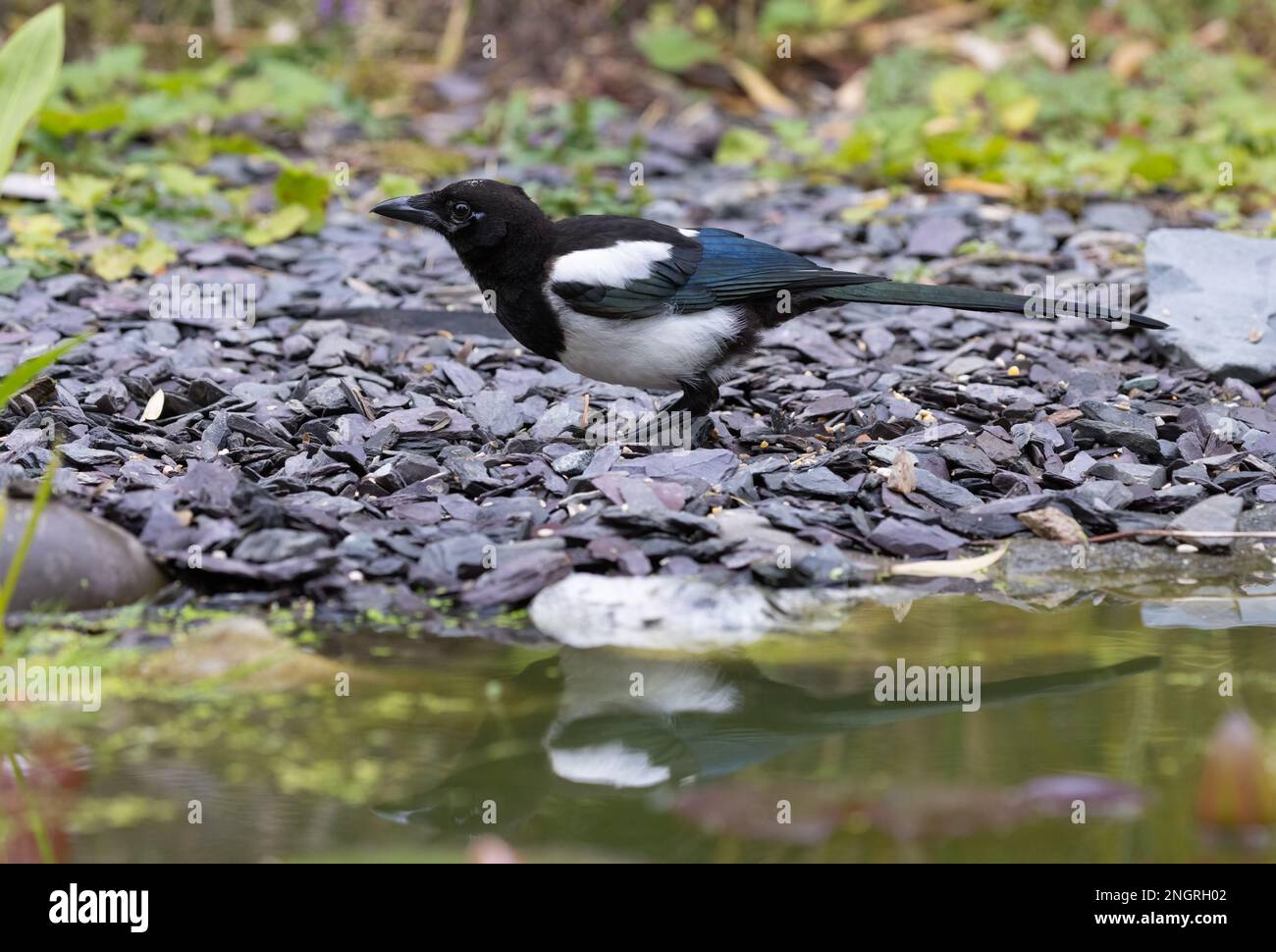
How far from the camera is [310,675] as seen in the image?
3.60 meters

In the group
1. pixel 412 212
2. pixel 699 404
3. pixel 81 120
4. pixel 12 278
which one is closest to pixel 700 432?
pixel 699 404

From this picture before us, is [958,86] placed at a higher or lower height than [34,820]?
higher

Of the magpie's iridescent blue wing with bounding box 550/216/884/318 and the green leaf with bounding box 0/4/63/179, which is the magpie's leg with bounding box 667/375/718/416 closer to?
the magpie's iridescent blue wing with bounding box 550/216/884/318

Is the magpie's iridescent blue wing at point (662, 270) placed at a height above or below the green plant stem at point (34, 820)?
above

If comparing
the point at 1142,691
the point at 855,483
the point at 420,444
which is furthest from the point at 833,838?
the point at 420,444

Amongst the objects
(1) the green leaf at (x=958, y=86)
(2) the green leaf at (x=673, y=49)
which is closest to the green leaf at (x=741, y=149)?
(1) the green leaf at (x=958, y=86)

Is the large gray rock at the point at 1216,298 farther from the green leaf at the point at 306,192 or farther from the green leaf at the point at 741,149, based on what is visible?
the green leaf at the point at 306,192

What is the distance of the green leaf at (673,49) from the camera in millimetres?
9844

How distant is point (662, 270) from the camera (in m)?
5.12

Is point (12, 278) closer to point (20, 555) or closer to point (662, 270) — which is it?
point (662, 270)

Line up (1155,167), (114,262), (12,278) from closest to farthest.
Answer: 1. (12,278)
2. (114,262)
3. (1155,167)

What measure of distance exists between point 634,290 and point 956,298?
3.61 ft
